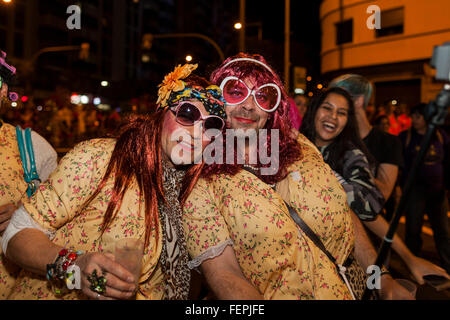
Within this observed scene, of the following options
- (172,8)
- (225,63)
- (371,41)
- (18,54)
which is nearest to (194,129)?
(225,63)

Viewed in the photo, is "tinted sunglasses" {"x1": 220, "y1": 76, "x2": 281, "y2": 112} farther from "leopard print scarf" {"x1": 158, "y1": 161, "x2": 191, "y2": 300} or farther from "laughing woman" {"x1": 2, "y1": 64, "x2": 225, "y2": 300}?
"leopard print scarf" {"x1": 158, "y1": 161, "x2": 191, "y2": 300}

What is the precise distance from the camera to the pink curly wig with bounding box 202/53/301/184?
218 centimetres

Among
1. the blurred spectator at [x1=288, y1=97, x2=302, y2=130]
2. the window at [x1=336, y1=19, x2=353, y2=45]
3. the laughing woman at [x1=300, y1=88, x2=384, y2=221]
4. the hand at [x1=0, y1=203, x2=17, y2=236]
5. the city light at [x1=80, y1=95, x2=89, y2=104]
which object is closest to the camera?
the hand at [x1=0, y1=203, x2=17, y2=236]

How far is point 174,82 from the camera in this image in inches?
76.5

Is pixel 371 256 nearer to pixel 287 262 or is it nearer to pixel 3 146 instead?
pixel 287 262

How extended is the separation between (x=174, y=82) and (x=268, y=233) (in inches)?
33.5

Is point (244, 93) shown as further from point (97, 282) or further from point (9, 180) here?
point (9, 180)

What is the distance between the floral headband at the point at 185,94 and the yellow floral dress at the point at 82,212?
0.36 m

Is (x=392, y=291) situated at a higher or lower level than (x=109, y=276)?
lower

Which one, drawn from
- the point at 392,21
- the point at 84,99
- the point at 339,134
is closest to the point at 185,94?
the point at 339,134

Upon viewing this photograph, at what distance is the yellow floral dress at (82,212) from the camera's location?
165 centimetres

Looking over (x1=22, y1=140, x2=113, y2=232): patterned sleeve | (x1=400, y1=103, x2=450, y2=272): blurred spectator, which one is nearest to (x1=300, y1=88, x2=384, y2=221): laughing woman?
(x1=22, y1=140, x2=113, y2=232): patterned sleeve

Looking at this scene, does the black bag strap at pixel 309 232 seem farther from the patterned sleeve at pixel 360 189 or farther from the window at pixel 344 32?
the window at pixel 344 32
